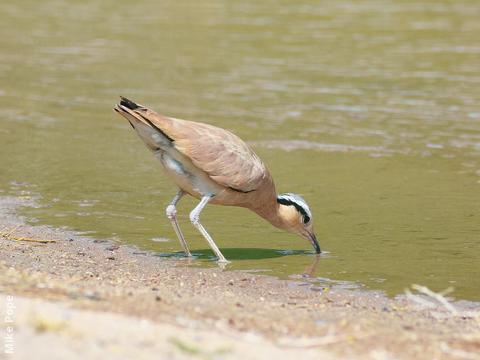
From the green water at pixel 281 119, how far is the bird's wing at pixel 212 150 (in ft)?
3.07

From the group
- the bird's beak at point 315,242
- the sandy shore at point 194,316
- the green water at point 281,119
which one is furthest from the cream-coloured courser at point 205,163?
the sandy shore at point 194,316

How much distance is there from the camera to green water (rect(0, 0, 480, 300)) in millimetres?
9812

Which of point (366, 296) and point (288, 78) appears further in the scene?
point (288, 78)

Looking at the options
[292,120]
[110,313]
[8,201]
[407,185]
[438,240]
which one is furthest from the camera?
[292,120]

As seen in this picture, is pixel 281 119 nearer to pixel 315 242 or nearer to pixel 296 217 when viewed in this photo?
pixel 296 217

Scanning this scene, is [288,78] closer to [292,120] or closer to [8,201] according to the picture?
[292,120]

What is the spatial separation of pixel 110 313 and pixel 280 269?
3.46 m

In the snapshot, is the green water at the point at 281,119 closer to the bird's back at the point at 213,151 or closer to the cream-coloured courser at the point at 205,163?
the cream-coloured courser at the point at 205,163

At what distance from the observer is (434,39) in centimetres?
2431

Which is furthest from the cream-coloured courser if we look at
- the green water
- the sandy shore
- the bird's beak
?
the sandy shore

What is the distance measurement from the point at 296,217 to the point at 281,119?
6938 mm

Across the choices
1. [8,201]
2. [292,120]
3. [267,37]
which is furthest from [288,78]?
[8,201]

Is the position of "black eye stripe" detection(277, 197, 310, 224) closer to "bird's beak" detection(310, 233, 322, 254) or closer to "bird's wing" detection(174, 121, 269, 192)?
"bird's beak" detection(310, 233, 322, 254)

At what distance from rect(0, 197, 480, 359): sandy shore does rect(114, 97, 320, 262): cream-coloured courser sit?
98 cm
